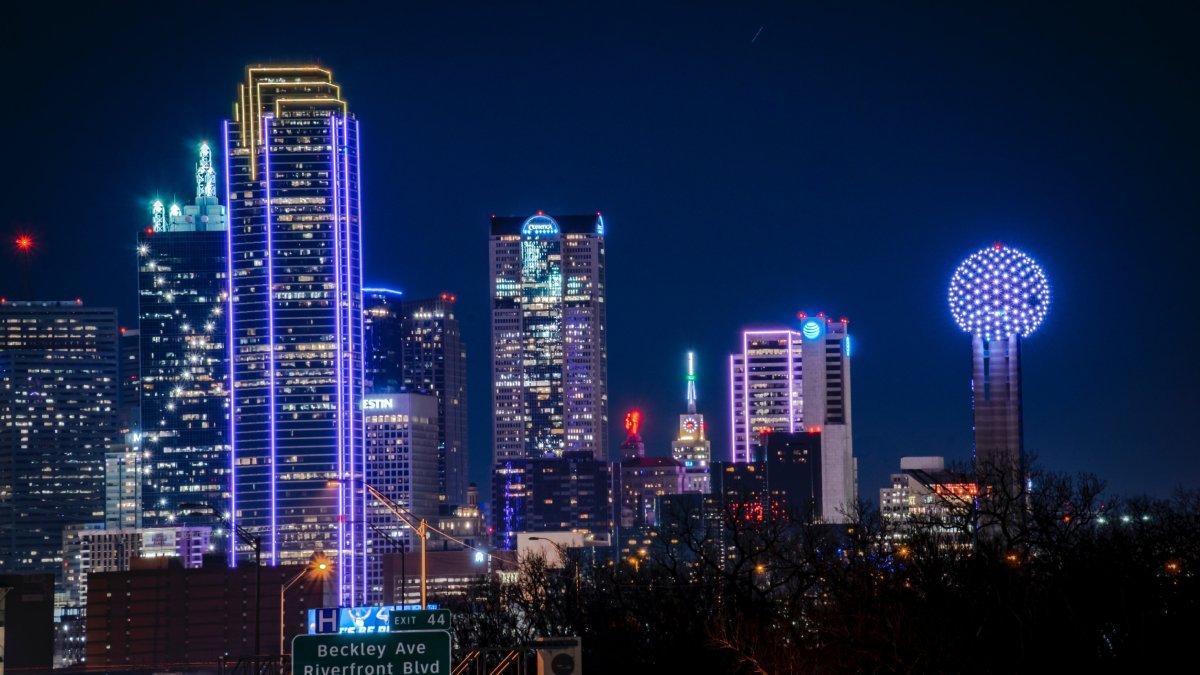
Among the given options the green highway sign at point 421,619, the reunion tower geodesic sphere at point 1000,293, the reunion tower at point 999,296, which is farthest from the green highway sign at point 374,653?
the reunion tower geodesic sphere at point 1000,293

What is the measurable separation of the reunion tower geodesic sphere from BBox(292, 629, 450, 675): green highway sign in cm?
10898

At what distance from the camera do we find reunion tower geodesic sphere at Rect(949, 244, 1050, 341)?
458 ft

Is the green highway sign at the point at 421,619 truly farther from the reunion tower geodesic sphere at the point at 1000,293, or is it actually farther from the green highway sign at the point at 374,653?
the reunion tower geodesic sphere at the point at 1000,293

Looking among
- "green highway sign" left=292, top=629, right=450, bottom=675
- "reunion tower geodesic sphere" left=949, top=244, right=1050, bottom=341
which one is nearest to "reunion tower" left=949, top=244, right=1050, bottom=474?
"reunion tower geodesic sphere" left=949, top=244, right=1050, bottom=341

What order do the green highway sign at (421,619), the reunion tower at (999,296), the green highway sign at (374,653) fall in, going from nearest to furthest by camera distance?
the green highway sign at (374,653) → the green highway sign at (421,619) → the reunion tower at (999,296)

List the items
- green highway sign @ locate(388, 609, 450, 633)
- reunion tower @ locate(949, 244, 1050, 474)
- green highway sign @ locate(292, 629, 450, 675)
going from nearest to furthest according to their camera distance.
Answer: green highway sign @ locate(292, 629, 450, 675) < green highway sign @ locate(388, 609, 450, 633) < reunion tower @ locate(949, 244, 1050, 474)

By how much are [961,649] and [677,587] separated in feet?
79.8

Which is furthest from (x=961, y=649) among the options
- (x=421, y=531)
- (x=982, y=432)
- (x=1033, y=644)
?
(x=982, y=432)

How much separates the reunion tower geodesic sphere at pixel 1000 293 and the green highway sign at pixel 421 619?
96897mm

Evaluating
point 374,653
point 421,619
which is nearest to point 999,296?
point 421,619

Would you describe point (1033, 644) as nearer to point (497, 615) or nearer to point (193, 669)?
point (497, 615)

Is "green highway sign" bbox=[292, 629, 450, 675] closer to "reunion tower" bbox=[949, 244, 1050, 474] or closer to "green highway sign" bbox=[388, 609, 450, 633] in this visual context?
"green highway sign" bbox=[388, 609, 450, 633]

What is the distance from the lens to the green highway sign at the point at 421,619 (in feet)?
147

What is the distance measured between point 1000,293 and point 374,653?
11360 centimetres
